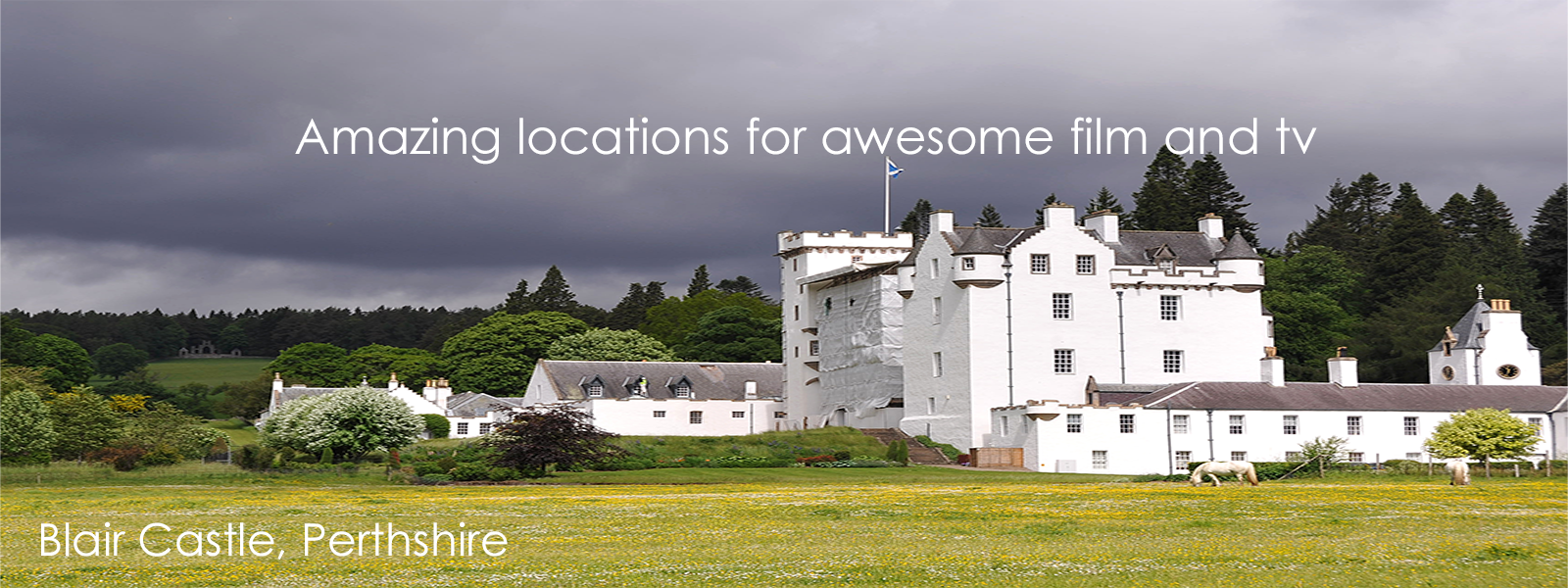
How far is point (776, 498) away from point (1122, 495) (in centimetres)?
806

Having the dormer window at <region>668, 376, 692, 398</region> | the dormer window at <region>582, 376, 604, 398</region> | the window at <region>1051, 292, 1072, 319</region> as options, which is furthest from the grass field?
the dormer window at <region>668, 376, 692, 398</region>

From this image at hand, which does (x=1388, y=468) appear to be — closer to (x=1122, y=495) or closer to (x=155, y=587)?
(x=1122, y=495)

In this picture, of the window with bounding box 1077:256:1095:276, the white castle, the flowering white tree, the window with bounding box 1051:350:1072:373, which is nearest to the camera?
the white castle

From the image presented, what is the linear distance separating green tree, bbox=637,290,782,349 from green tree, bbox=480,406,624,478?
67.9 m

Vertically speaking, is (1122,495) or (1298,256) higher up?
(1298,256)

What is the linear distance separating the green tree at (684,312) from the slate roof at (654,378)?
94.1ft

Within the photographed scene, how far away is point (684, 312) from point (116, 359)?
281ft

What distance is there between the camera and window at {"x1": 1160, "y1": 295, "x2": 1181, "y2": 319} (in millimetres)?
73125

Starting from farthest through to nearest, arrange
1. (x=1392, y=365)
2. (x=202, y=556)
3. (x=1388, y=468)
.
Result: (x=1392, y=365) → (x=1388, y=468) → (x=202, y=556)

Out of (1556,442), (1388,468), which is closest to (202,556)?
(1388,468)

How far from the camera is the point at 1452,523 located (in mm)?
23469

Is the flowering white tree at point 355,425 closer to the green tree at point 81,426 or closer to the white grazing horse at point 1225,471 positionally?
the green tree at point 81,426

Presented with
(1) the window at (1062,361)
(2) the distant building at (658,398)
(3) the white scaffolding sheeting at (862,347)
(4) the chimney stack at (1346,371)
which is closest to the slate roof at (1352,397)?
(4) the chimney stack at (1346,371)

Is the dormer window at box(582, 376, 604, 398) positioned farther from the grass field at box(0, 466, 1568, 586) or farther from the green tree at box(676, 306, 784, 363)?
the grass field at box(0, 466, 1568, 586)
